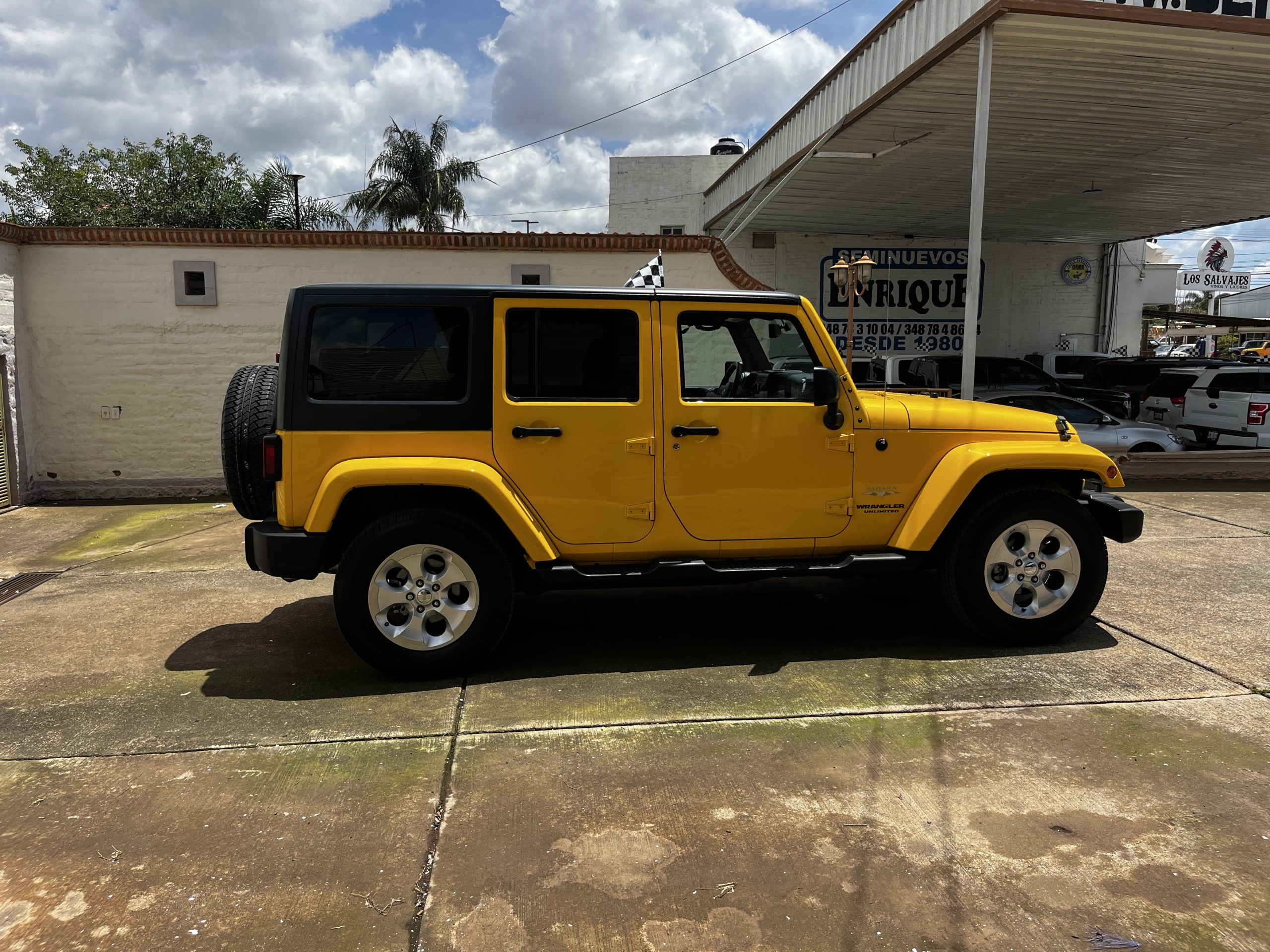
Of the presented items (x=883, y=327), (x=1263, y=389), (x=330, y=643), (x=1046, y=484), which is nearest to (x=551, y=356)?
(x=330, y=643)

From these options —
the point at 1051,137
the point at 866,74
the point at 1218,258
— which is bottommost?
the point at 1051,137

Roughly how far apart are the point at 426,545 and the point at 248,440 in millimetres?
1122

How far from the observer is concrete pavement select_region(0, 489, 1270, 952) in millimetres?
2551

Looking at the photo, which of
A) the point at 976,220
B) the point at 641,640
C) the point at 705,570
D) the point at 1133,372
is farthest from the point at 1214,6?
the point at 1133,372

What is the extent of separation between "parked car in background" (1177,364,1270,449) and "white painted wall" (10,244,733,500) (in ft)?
25.3

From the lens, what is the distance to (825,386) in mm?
4281

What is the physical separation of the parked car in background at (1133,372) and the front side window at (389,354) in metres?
13.4

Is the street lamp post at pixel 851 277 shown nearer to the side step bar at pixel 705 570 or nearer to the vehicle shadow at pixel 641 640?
the vehicle shadow at pixel 641 640

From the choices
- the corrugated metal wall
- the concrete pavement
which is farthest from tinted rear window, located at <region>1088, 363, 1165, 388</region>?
the concrete pavement

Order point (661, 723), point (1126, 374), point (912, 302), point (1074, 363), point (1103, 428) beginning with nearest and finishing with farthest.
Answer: point (661, 723), point (1103, 428), point (1126, 374), point (1074, 363), point (912, 302)

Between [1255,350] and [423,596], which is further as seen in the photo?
[1255,350]

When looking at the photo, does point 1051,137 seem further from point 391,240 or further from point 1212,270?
point 1212,270

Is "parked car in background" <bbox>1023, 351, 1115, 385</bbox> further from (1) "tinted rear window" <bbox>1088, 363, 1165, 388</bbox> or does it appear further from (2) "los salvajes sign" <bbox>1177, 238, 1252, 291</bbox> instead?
(2) "los salvajes sign" <bbox>1177, 238, 1252, 291</bbox>

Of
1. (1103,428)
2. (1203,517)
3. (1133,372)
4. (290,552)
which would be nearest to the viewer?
(290,552)
